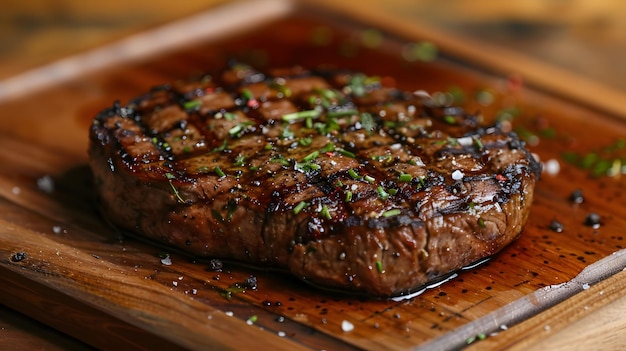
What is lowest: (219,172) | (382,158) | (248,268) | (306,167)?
(248,268)

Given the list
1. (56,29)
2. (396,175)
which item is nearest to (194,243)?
(396,175)

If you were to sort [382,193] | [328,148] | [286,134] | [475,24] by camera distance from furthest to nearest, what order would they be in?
1. [475,24]
2. [286,134]
3. [328,148]
4. [382,193]

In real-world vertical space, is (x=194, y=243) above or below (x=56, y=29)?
below

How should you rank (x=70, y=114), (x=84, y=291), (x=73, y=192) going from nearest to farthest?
1. (x=84, y=291)
2. (x=73, y=192)
3. (x=70, y=114)

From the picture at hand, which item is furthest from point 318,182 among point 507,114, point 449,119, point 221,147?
point 507,114

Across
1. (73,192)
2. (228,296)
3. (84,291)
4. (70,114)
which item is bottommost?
(228,296)

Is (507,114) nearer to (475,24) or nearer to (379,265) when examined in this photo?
(379,265)

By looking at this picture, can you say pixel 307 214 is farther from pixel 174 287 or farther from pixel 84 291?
pixel 84 291

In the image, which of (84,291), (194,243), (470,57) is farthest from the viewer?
(470,57)
